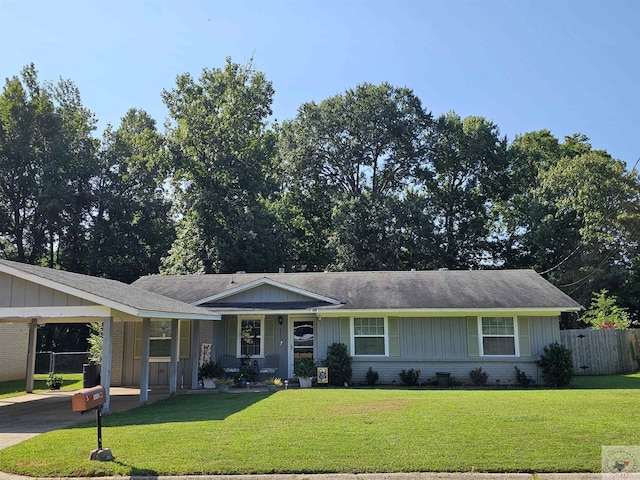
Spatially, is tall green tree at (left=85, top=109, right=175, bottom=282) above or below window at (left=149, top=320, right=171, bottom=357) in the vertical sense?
above

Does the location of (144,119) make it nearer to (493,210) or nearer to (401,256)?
(401,256)

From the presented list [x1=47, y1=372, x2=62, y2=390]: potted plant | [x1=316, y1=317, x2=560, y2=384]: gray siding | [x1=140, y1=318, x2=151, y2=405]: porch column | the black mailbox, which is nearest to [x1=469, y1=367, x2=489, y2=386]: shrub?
[x1=316, y1=317, x2=560, y2=384]: gray siding

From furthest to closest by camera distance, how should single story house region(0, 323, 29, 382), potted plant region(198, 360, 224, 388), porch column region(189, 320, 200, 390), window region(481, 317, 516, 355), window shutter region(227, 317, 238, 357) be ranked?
1. single story house region(0, 323, 29, 382)
2. window shutter region(227, 317, 238, 357)
3. window region(481, 317, 516, 355)
4. potted plant region(198, 360, 224, 388)
5. porch column region(189, 320, 200, 390)

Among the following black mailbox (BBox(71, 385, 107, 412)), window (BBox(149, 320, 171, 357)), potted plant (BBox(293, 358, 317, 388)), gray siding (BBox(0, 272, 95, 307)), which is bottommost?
potted plant (BBox(293, 358, 317, 388))

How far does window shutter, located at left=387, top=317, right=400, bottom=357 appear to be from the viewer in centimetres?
1811

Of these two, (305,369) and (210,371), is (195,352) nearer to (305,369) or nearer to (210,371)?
(210,371)

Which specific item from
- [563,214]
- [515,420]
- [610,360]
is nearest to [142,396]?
[515,420]

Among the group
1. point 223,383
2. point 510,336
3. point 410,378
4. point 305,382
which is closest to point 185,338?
point 223,383

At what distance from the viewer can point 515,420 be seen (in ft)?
31.5

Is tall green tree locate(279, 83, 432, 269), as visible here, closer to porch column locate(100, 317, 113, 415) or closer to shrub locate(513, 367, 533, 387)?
shrub locate(513, 367, 533, 387)

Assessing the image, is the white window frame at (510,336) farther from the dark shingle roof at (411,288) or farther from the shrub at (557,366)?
the shrub at (557,366)

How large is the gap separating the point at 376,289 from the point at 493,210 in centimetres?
2182

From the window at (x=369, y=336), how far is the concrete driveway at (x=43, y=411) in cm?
628

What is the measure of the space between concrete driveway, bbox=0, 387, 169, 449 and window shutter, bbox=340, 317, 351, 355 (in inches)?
230
